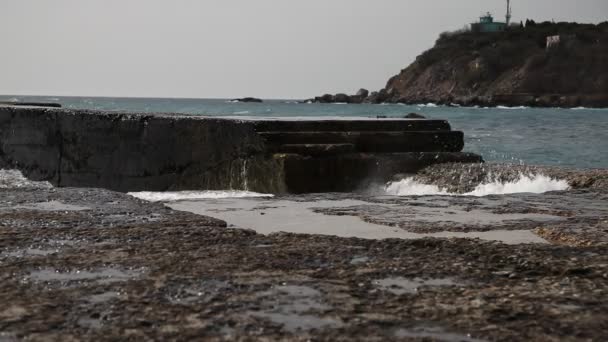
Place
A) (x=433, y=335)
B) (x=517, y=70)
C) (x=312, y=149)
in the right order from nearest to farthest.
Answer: (x=433, y=335), (x=312, y=149), (x=517, y=70)

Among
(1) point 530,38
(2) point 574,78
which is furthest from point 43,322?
(1) point 530,38

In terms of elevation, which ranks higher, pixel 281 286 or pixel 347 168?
pixel 281 286

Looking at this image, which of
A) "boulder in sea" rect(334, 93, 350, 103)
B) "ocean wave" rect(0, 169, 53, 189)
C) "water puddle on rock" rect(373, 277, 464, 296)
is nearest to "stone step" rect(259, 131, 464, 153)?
"ocean wave" rect(0, 169, 53, 189)

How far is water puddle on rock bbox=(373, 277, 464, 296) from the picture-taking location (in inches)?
95.9

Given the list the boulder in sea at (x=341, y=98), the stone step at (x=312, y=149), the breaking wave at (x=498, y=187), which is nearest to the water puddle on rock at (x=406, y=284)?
the breaking wave at (x=498, y=187)

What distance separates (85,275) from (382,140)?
5.80 metres

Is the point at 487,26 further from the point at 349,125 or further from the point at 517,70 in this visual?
the point at 349,125

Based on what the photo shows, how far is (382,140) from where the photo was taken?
817cm

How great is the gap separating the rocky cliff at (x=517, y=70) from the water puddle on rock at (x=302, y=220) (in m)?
96.2

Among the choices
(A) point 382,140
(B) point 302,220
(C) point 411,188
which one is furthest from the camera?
(A) point 382,140

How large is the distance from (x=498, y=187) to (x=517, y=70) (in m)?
104

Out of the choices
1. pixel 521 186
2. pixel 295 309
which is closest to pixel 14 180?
pixel 521 186

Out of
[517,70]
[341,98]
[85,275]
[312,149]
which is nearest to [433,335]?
[85,275]

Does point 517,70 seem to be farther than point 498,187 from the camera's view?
Yes
